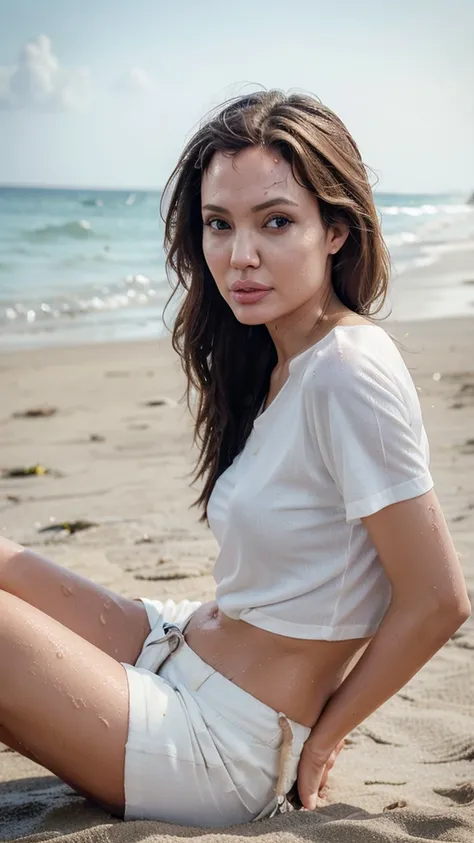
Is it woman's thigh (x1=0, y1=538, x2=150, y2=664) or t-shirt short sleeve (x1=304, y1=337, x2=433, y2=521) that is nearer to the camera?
t-shirt short sleeve (x1=304, y1=337, x2=433, y2=521)

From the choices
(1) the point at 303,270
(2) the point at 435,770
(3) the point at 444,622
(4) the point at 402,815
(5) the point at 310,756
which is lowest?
(2) the point at 435,770

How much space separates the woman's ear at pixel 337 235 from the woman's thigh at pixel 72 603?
1.09 m

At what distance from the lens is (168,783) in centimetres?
213

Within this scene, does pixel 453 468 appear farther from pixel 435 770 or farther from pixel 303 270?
pixel 303 270

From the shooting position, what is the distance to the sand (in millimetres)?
2209

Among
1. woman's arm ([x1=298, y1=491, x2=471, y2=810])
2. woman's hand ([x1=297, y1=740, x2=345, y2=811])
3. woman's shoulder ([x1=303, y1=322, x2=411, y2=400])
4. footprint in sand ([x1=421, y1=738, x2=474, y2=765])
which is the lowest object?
footprint in sand ([x1=421, y1=738, x2=474, y2=765])

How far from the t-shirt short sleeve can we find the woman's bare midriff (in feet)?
1.27

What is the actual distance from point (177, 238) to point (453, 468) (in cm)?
315

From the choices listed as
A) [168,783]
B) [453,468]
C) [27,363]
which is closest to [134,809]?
[168,783]

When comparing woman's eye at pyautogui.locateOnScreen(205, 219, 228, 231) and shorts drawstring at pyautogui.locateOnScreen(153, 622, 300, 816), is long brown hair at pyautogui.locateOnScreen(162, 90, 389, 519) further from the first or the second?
shorts drawstring at pyautogui.locateOnScreen(153, 622, 300, 816)

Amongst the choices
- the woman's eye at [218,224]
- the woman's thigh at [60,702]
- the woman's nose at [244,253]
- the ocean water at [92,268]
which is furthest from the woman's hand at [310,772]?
the ocean water at [92,268]

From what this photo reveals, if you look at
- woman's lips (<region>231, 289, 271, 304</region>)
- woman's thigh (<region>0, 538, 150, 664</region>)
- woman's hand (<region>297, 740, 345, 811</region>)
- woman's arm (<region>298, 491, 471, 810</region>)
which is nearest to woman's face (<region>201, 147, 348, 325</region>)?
woman's lips (<region>231, 289, 271, 304</region>)

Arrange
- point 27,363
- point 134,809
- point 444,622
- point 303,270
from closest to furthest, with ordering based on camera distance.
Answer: point 444,622
point 134,809
point 303,270
point 27,363

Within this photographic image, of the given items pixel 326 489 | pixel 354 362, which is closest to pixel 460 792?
pixel 326 489
